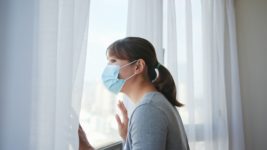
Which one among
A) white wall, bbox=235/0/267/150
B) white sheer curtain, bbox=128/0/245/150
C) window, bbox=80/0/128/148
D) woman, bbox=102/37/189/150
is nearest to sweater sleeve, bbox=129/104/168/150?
woman, bbox=102/37/189/150

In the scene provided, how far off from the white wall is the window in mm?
1736

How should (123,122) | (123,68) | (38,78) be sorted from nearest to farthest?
(38,78) < (123,68) < (123,122)

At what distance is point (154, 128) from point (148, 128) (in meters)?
0.02

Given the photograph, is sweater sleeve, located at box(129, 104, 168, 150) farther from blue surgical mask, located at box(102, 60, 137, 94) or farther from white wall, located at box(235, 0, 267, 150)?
white wall, located at box(235, 0, 267, 150)

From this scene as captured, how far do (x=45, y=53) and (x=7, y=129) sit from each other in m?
0.32

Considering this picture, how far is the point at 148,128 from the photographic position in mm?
Result: 849

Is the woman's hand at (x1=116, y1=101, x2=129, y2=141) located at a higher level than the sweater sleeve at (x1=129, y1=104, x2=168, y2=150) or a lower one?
lower

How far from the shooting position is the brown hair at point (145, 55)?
1062 mm

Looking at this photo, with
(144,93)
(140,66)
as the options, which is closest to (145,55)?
(140,66)

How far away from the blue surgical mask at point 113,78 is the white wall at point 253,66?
1.91 meters

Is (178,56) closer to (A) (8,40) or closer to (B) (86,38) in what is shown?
(B) (86,38)

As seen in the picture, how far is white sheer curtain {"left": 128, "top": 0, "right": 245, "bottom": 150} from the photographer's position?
1.88 meters

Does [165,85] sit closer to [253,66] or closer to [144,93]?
[144,93]

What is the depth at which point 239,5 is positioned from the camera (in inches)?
107
